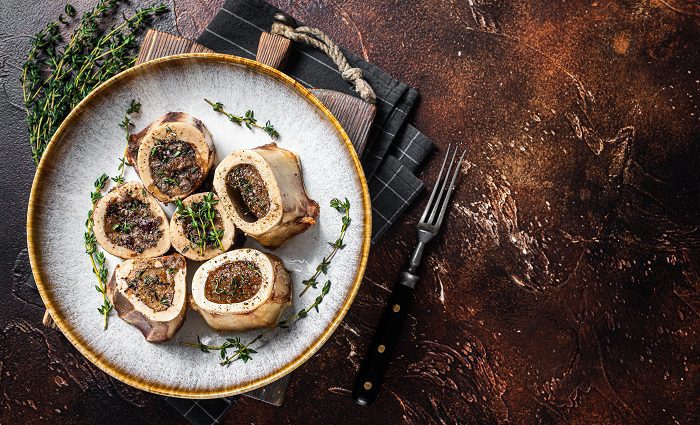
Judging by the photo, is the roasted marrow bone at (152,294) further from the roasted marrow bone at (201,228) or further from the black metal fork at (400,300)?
the black metal fork at (400,300)

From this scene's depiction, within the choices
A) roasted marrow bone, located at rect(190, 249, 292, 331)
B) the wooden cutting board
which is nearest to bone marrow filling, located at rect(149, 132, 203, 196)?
roasted marrow bone, located at rect(190, 249, 292, 331)

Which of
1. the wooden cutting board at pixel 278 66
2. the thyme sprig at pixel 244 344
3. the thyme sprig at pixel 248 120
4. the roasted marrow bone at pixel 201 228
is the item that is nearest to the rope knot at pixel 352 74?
the wooden cutting board at pixel 278 66

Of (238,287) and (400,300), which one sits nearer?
(238,287)

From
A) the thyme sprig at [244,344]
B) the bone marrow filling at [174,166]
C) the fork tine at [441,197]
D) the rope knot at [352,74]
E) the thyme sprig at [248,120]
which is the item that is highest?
the rope knot at [352,74]

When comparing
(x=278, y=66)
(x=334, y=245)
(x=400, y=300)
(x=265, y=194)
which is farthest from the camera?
(x=400, y=300)

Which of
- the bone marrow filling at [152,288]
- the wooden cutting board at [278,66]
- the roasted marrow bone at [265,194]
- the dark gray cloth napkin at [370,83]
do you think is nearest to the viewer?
the roasted marrow bone at [265,194]

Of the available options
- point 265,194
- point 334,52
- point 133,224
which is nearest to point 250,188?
point 265,194

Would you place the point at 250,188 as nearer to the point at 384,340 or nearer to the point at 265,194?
the point at 265,194
